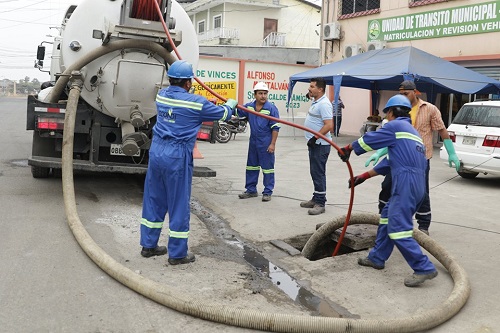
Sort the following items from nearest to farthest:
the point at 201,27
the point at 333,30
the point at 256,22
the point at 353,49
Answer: the point at 353,49, the point at 333,30, the point at 256,22, the point at 201,27

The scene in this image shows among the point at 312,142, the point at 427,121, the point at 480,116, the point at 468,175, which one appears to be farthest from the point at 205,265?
the point at 468,175

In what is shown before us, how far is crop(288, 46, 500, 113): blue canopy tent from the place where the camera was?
45.9 ft

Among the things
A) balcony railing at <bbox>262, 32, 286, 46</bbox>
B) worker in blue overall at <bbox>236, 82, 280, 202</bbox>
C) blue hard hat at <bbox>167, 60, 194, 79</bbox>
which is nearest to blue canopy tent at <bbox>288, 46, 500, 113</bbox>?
worker in blue overall at <bbox>236, 82, 280, 202</bbox>

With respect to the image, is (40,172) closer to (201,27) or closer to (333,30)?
(333,30)

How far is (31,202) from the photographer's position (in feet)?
22.8

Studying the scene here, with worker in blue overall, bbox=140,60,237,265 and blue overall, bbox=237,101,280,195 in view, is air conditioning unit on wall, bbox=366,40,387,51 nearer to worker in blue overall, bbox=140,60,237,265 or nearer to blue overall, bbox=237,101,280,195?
blue overall, bbox=237,101,280,195

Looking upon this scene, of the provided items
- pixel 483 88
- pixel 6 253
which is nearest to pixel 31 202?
pixel 6 253

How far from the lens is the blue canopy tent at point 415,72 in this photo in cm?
1398

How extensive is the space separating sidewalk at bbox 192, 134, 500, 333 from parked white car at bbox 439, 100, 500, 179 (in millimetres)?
457

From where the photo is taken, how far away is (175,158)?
15.1 ft

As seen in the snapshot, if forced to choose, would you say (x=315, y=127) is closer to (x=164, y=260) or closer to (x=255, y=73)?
(x=164, y=260)

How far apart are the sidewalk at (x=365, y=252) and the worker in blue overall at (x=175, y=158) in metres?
1.07

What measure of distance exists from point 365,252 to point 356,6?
1682 centimetres

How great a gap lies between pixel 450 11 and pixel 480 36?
56.8 inches
